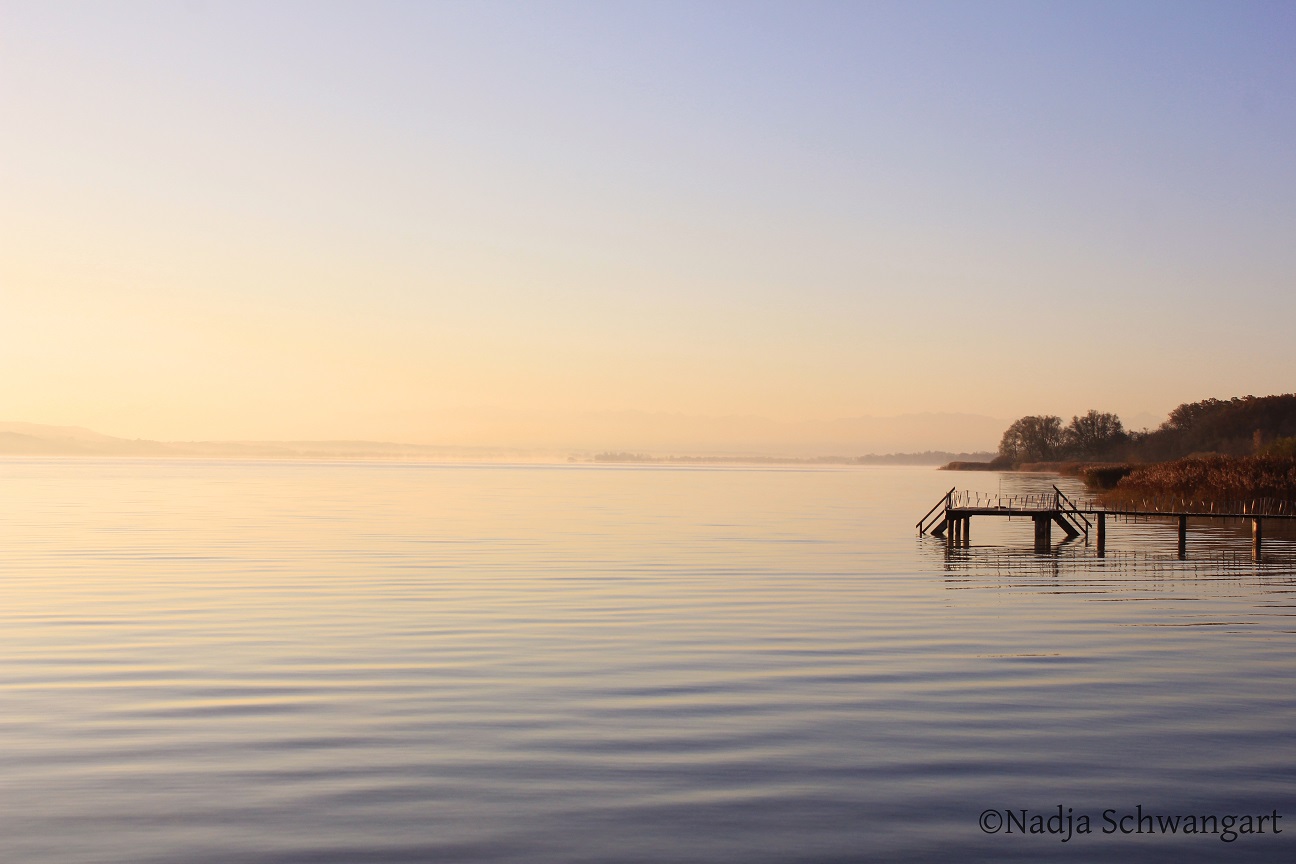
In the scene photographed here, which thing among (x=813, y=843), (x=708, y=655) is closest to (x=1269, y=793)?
(x=813, y=843)

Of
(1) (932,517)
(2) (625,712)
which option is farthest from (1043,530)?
(2) (625,712)

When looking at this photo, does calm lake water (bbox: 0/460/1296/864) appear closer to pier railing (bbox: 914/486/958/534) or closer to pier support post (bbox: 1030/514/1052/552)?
pier support post (bbox: 1030/514/1052/552)

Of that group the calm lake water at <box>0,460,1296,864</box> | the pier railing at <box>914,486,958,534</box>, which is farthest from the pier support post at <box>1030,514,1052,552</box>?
the calm lake water at <box>0,460,1296,864</box>

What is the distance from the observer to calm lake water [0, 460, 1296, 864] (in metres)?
13.7

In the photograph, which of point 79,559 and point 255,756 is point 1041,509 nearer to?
point 79,559

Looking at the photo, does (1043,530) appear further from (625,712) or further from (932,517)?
(625,712)

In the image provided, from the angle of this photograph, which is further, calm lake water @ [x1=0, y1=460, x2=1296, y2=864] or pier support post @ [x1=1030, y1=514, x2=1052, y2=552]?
pier support post @ [x1=1030, y1=514, x2=1052, y2=552]

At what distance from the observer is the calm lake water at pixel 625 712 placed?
1372 cm

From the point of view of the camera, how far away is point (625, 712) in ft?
65.8

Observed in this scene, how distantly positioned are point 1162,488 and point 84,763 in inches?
3211

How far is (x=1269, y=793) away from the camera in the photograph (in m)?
15.5

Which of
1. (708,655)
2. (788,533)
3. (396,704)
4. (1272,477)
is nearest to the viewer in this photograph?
(396,704)

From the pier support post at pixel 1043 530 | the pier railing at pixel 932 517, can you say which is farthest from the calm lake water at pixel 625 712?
the pier railing at pixel 932 517

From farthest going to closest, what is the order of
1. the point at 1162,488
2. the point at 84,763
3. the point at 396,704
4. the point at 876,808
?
the point at 1162,488 < the point at 396,704 < the point at 84,763 < the point at 876,808
